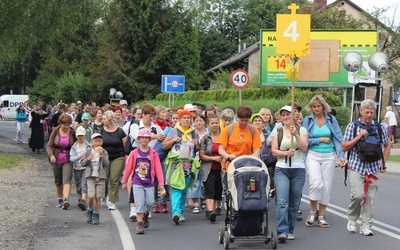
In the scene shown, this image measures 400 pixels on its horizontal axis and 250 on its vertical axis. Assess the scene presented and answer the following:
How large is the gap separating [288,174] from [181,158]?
8.35ft

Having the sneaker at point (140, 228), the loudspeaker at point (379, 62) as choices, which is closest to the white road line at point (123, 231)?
the sneaker at point (140, 228)

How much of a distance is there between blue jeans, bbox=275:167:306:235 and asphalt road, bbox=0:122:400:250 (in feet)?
0.91

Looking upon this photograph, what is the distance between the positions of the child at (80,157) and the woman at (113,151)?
377mm

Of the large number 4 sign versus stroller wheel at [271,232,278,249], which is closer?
stroller wheel at [271,232,278,249]

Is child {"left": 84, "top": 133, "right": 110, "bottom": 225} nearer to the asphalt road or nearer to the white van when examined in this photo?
the asphalt road

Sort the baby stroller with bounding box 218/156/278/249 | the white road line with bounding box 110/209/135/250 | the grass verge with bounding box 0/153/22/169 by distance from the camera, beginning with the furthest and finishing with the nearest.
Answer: the grass verge with bounding box 0/153/22/169
the white road line with bounding box 110/209/135/250
the baby stroller with bounding box 218/156/278/249

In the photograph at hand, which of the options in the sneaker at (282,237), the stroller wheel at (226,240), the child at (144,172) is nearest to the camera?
the stroller wheel at (226,240)

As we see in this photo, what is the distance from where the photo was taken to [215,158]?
12.5 meters

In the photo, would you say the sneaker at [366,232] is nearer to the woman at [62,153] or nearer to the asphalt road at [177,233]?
the asphalt road at [177,233]

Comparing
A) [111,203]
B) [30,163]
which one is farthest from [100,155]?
[30,163]

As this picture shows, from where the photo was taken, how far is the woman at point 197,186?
13094 mm

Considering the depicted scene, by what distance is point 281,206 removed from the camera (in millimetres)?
10469

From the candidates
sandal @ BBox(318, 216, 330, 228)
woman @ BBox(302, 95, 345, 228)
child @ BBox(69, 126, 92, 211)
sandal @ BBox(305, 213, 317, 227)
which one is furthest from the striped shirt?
child @ BBox(69, 126, 92, 211)

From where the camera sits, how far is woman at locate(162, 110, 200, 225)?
41.2ft
